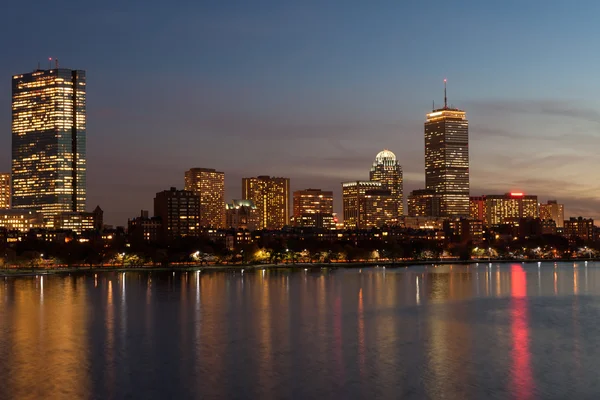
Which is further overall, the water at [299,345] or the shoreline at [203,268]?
the shoreline at [203,268]

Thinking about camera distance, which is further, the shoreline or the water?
the shoreline

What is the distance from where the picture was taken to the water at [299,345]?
35.0 m

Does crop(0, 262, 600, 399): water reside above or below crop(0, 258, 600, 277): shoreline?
A: below

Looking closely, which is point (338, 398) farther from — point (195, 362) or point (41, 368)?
point (41, 368)

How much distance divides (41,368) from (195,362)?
7220 mm

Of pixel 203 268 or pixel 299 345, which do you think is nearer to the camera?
pixel 299 345

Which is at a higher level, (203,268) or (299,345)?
(203,268)

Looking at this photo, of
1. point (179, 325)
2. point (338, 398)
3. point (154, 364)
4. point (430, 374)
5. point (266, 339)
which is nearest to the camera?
point (338, 398)

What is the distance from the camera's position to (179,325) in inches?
2144

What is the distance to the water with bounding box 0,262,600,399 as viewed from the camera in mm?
35031

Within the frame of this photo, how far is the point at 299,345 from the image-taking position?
149 feet

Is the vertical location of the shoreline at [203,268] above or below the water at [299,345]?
above

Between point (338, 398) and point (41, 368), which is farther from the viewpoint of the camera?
point (41, 368)

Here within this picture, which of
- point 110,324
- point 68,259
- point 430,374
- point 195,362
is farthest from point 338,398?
point 68,259
